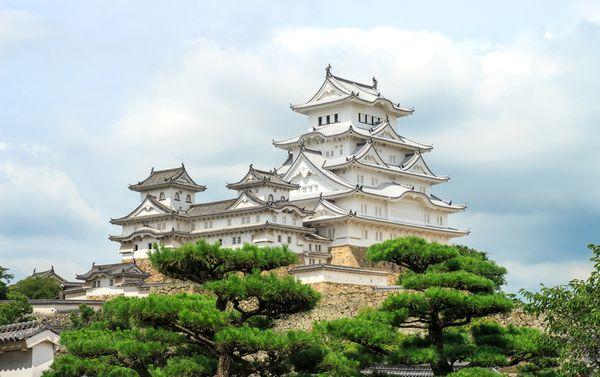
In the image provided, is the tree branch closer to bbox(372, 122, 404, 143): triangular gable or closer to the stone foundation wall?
the stone foundation wall

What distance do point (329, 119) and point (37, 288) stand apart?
22.1m

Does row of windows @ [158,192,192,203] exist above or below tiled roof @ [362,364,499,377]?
above

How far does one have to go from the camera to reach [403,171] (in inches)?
2477

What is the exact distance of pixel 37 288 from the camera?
2184 inches

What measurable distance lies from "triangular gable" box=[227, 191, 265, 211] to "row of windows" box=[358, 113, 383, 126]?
41.4ft

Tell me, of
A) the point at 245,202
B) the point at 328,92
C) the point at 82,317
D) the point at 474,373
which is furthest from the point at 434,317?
the point at 328,92

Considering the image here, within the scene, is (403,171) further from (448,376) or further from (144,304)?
(144,304)

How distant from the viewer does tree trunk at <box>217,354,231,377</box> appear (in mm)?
21203

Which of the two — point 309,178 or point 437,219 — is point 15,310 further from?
point 437,219

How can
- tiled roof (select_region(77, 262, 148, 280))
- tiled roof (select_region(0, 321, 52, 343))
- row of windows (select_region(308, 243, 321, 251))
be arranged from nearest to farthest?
tiled roof (select_region(0, 321, 52, 343)), tiled roof (select_region(77, 262, 148, 280)), row of windows (select_region(308, 243, 321, 251))

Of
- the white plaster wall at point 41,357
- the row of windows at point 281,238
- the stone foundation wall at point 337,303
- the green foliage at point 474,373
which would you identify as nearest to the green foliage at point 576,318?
the green foliage at point 474,373

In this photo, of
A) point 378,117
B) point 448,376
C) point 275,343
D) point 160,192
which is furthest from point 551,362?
point 378,117

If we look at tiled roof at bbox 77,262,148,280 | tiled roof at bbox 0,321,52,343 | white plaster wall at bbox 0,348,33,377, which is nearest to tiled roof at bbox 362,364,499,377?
tiled roof at bbox 0,321,52,343

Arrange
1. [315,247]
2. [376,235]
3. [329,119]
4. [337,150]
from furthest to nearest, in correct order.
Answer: [329,119]
[337,150]
[376,235]
[315,247]
